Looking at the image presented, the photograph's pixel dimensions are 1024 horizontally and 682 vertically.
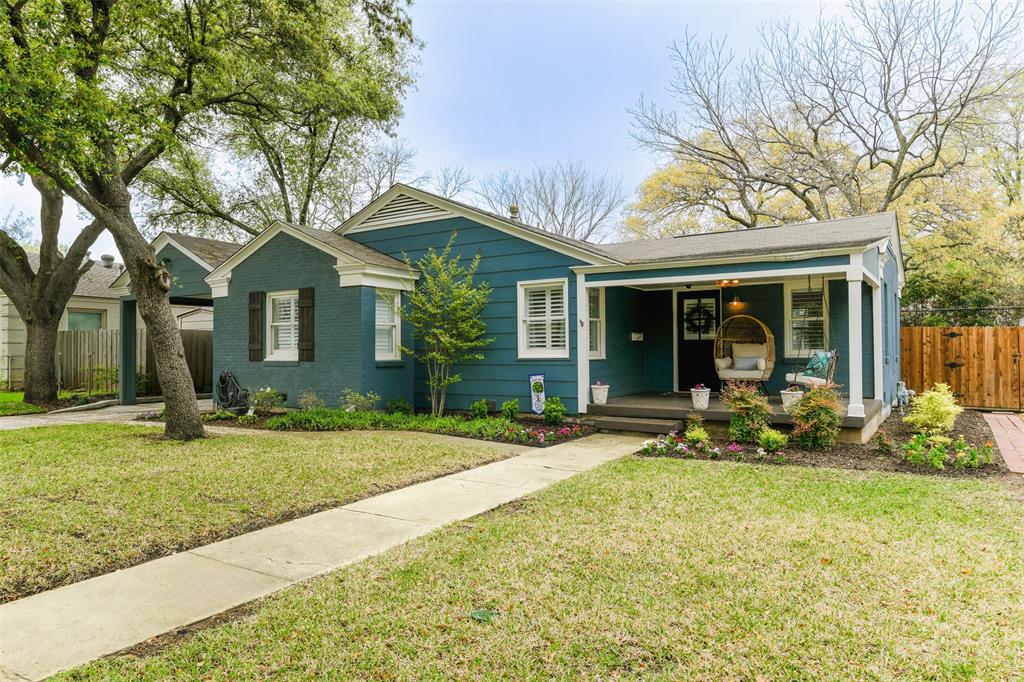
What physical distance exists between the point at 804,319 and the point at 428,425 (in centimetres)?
681

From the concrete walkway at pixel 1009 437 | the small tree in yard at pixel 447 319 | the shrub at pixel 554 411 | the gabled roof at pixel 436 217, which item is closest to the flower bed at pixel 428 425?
the shrub at pixel 554 411

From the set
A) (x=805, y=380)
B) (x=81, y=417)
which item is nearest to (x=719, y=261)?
(x=805, y=380)

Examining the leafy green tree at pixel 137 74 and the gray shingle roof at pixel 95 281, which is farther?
the gray shingle roof at pixel 95 281

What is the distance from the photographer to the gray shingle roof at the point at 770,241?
28.0 ft

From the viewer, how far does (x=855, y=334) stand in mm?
7613

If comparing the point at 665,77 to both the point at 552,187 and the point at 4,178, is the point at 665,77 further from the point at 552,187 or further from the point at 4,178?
the point at 4,178

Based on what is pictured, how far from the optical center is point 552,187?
96.3ft

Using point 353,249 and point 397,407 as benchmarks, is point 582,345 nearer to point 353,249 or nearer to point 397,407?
point 397,407

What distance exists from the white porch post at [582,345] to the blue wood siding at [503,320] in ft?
0.32

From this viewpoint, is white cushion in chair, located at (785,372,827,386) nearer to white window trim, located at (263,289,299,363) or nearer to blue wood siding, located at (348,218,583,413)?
blue wood siding, located at (348,218,583,413)

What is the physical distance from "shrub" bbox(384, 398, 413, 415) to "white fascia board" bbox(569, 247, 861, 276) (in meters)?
3.79

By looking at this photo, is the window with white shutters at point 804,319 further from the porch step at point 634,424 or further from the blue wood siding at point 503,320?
the blue wood siding at point 503,320

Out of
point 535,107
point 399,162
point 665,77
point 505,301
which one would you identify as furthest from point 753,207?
point 505,301

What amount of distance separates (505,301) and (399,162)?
15.8 meters
